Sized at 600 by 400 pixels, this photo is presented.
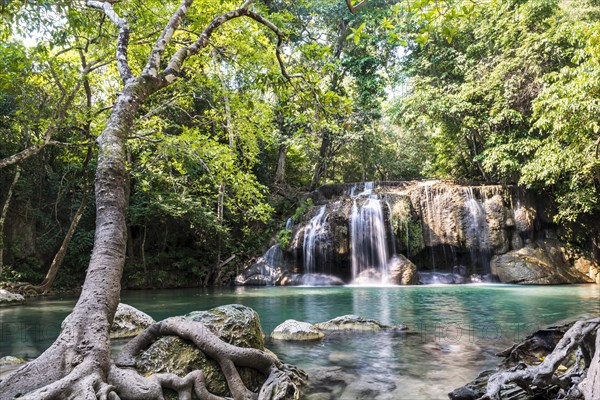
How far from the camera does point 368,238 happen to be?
20.1 meters

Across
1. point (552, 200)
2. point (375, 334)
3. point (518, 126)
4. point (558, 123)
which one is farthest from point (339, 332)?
point (552, 200)

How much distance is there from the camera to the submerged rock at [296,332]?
691cm

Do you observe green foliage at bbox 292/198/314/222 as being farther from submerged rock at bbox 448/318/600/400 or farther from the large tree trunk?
submerged rock at bbox 448/318/600/400

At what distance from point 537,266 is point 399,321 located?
40.5ft

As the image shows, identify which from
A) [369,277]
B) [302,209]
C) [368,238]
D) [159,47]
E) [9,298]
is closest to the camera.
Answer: [159,47]

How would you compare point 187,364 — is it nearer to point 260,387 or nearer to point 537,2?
point 260,387

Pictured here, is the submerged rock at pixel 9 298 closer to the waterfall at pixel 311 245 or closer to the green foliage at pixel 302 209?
the waterfall at pixel 311 245

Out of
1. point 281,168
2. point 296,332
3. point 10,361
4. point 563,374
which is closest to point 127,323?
point 10,361

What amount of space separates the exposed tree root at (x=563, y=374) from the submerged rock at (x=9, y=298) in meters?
14.0

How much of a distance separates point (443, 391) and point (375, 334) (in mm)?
3017

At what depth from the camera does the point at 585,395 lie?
2.71 m

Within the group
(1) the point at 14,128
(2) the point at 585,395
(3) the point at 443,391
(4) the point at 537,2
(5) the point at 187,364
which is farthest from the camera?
(4) the point at 537,2

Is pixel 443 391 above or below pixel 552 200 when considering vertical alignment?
below

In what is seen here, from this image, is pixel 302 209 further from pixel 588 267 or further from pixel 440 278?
pixel 588 267
